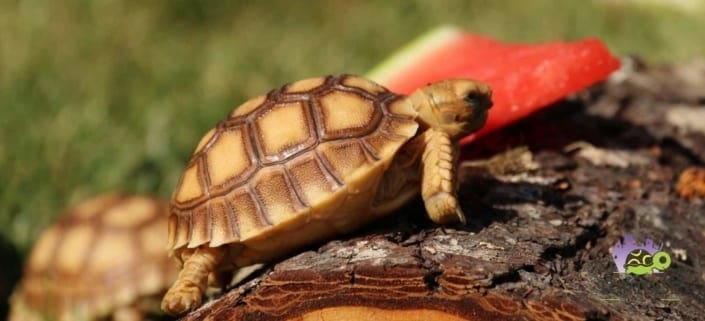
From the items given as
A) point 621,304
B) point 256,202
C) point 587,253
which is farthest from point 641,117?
point 256,202

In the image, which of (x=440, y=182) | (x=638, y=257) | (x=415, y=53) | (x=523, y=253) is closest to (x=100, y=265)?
(x=415, y=53)

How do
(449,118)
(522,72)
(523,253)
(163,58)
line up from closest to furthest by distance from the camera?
(523,253) < (449,118) < (522,72) < (163,58)

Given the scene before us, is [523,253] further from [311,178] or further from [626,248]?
[311,178]

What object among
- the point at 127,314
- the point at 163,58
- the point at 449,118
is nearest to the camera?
the point at 449,118

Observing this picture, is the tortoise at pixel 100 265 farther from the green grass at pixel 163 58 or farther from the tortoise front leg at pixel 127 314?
the green grass at pixel 163 58

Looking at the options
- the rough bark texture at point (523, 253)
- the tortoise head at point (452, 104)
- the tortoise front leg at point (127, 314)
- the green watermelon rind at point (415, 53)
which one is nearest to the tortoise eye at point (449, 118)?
the tortoise head at point (452, 104)

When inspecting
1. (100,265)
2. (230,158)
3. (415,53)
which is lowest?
(230,158)

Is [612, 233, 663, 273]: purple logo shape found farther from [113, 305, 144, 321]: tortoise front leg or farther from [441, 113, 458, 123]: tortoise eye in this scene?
[113, 305, 144, 321]: tortoise front leg

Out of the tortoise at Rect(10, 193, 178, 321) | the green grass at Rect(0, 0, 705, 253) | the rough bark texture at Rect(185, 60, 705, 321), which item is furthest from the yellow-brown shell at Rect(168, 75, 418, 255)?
Answer: the green grass at Rect(0, 0, 705, 253)
